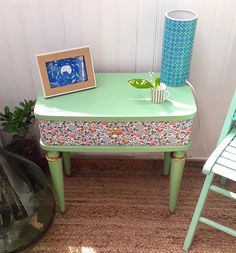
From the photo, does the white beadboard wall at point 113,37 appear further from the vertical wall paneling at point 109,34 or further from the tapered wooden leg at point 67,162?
the tapered wooden leg at point 67,162

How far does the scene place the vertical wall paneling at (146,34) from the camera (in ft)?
4.64

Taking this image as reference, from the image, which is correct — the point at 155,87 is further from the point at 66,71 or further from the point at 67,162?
the point at 67,162

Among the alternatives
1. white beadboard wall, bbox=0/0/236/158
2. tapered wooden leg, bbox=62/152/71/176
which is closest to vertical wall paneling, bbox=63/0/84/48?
white beadboard wall, bbox=0/0/236/158

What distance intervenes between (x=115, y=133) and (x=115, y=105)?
0.34 ft

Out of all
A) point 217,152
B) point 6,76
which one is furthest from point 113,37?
point 217,152

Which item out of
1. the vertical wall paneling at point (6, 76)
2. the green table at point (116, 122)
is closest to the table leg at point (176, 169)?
the green table at point (116, 122)

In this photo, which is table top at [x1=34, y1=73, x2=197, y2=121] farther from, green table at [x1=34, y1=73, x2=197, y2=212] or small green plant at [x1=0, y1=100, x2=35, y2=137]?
small green plant at [x1=0, y1=100, x2=35, y2=137]

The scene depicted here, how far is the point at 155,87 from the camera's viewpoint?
1328mm

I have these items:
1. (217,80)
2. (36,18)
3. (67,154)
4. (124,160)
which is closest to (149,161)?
(124,160)

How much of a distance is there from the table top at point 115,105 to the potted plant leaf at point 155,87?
20 millimetres

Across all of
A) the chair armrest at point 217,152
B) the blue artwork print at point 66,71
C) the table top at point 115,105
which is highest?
the blue artwork print at point 66,71

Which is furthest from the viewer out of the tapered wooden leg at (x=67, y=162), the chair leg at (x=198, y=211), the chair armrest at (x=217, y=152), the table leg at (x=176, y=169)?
the tapered wooden leg at (x=67, y=162)

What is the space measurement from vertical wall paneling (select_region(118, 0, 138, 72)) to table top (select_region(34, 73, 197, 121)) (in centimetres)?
12

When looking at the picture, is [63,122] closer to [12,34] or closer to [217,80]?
[12,34]
